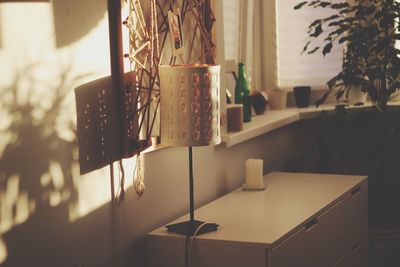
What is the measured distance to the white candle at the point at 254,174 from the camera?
3.57m

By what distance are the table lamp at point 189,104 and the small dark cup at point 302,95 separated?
80.2 inches

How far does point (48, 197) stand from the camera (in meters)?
2.30

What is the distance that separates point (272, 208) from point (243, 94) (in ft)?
3.27

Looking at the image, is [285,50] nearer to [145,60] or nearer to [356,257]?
[356,257]

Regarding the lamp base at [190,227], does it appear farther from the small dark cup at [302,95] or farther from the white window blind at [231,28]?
the small dark cup at [302,95]

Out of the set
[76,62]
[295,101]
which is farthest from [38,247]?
[295,101]

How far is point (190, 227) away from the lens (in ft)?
9.15

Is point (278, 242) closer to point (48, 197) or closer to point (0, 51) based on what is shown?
point (48, 197)

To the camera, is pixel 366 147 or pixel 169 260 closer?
pixel 169 260

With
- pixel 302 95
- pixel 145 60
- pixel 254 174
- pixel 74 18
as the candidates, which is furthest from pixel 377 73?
pixel 74 18

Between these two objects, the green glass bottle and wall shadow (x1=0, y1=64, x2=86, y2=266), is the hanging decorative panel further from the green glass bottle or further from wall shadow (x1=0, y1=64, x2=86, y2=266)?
the green glass bottle

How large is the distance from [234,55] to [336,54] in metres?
0.82

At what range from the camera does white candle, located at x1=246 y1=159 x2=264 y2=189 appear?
3.57m

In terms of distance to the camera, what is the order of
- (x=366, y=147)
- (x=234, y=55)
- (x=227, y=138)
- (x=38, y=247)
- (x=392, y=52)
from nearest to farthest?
(x=38, y=247), (x=227, y=138), (x=392, y=52), (x=234, y=55), (x=366, y=147)
